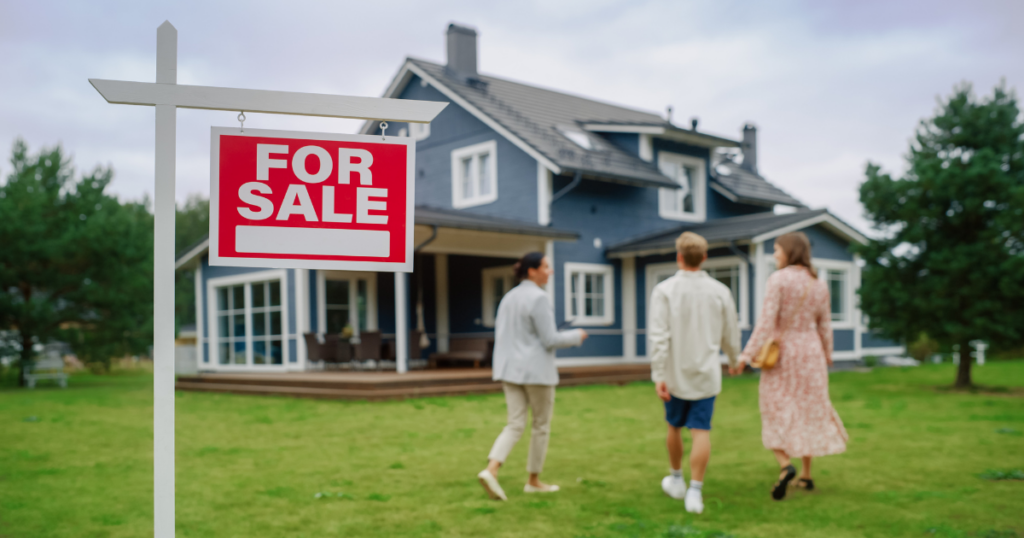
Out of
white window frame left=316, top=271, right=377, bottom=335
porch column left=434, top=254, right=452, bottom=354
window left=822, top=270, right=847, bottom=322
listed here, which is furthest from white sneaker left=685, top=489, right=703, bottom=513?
window left=822, top=270, right=847, bottom=322

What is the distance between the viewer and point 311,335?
15688 mm

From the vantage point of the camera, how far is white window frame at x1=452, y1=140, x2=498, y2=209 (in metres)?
17.5

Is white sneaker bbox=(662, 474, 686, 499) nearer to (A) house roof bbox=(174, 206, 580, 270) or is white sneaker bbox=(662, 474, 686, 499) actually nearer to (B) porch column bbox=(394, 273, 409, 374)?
(B) porch column bbox=(394, 273, 409, 374)

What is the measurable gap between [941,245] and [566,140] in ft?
25.7

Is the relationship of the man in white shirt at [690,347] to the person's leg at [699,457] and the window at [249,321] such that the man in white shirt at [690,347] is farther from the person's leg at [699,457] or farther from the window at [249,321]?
the window at [249,321]

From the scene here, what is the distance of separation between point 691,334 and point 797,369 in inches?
30.0

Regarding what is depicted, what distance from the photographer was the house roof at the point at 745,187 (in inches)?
789

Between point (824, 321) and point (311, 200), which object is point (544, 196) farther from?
point (311, 200)

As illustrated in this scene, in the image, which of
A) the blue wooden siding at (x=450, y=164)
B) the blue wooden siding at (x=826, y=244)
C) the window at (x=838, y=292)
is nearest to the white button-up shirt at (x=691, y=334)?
the blue wooden siding at (x=450, y=164)

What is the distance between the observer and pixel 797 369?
5.12 m

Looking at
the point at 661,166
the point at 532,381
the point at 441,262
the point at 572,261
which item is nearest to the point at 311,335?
the point at 441,262

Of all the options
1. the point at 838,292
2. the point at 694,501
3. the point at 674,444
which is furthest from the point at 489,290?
the point at 694,501

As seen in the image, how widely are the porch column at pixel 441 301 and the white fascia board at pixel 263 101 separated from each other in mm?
15635

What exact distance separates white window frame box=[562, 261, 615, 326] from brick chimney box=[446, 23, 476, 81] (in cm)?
536
